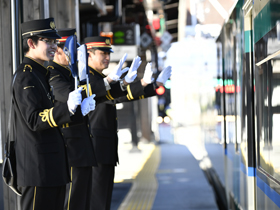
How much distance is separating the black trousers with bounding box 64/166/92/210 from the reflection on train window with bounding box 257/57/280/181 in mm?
1348

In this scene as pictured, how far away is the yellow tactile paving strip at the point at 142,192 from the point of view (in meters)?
6.64

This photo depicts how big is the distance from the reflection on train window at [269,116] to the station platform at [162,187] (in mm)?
3350

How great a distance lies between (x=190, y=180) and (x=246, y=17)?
5.63 metres

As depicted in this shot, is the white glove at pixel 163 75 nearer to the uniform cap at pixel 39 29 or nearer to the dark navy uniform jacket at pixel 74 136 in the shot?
the dark navy uniform jacket at pixel 74 136

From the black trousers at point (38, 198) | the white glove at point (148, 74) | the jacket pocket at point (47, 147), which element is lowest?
the black trousers at point (38, 198)

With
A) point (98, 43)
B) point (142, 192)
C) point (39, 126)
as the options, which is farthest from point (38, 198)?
point (142, 192)

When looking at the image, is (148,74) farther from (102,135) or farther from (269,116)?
(269,116)

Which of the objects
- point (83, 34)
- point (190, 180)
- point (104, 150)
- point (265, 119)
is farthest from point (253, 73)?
point (83, 34)

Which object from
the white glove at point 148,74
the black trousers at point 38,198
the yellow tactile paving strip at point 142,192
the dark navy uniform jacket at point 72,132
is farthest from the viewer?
the yellow tactile paving strip at point 142,192

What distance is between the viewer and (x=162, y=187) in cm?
837

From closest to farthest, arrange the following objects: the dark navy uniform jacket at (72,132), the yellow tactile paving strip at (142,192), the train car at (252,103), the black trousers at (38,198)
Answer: the train car at (252,103)
the black trousers at (38,198)
the dark navy uniform jacket at (72,132)
the yellow tactile paving strip at (142,192)

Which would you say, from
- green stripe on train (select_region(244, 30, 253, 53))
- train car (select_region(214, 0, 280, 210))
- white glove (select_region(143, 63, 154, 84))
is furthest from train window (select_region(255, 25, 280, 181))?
white glove (select_region(143, 63, 154, 84))

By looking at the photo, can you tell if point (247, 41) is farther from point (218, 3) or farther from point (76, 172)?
point (218, 3)

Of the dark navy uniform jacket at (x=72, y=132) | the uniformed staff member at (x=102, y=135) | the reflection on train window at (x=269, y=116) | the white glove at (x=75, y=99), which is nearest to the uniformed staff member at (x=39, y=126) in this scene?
the white glove at (x=75, y=99)
